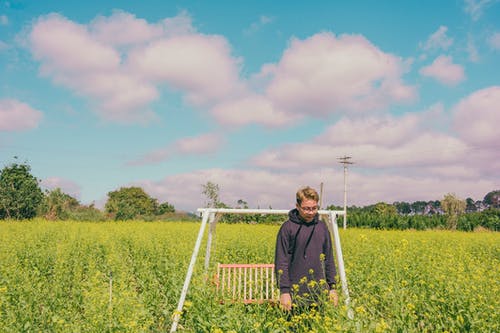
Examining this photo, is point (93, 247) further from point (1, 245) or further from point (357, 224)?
point (357, 224)

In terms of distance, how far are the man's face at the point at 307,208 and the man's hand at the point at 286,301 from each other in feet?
2.84

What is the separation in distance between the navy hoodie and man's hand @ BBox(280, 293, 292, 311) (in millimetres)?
172

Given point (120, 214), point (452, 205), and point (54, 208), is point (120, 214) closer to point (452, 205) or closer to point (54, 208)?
point (54, 208)

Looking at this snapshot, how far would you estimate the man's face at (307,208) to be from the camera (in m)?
4.74

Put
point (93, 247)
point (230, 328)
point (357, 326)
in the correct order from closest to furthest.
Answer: point (357, 326), point (230, 328), point (93, 247)

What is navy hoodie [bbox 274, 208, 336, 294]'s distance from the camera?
4.94 meters

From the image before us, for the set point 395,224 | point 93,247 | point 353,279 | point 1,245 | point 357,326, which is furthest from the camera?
point 395,224

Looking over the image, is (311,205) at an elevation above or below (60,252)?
above

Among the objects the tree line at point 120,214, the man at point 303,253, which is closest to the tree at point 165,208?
the tree line at point 120,214

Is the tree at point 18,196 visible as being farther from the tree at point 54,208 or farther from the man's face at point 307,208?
the man's face at point 307,208

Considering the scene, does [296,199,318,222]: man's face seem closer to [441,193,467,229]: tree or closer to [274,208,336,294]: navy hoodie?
[274,208,336,294]: navy hoodie

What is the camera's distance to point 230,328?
4547mm

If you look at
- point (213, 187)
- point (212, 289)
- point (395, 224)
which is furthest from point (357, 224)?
point (212, 289)

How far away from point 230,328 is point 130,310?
138 cm
